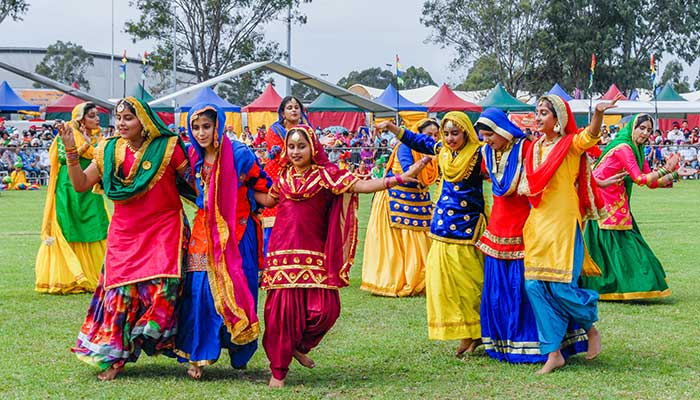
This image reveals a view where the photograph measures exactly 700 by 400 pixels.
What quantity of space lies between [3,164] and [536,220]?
944 inches

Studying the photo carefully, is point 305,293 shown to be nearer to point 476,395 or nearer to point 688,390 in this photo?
point 476,395

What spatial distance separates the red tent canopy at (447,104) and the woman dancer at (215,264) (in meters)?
31.3

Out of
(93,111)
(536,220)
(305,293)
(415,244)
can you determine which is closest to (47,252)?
(93,111)

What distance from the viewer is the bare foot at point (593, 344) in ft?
21.5

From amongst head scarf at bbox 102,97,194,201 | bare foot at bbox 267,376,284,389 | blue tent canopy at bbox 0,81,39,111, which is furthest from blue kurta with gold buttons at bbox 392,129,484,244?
blue tent canopy at bbox 0,81,39,111

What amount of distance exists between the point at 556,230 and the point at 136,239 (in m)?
2.70

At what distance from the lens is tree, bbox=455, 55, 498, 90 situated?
5181cm

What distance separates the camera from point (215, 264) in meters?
6.00

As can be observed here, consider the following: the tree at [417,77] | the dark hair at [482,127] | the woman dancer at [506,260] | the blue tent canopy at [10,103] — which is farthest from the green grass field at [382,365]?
the tree at [417,77]

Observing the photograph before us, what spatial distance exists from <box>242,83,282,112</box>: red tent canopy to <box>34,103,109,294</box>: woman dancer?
27.4 metres

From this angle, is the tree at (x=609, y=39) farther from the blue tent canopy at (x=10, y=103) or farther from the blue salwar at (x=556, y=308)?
the blue salwar at (x=556, y=308)

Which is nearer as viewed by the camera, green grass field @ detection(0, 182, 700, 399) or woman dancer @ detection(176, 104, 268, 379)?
green grass field @ detection(0, 182, 700, 399)

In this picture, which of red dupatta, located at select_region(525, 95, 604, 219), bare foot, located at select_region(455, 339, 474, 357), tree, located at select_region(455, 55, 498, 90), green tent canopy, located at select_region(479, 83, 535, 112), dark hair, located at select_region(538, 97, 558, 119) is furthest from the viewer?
tree, located at select_region(455, 55, 498, 90)

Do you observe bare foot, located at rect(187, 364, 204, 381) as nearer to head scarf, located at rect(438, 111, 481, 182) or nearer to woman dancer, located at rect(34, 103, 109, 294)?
head scarf, located at rect(438, 111, 481, 182)
